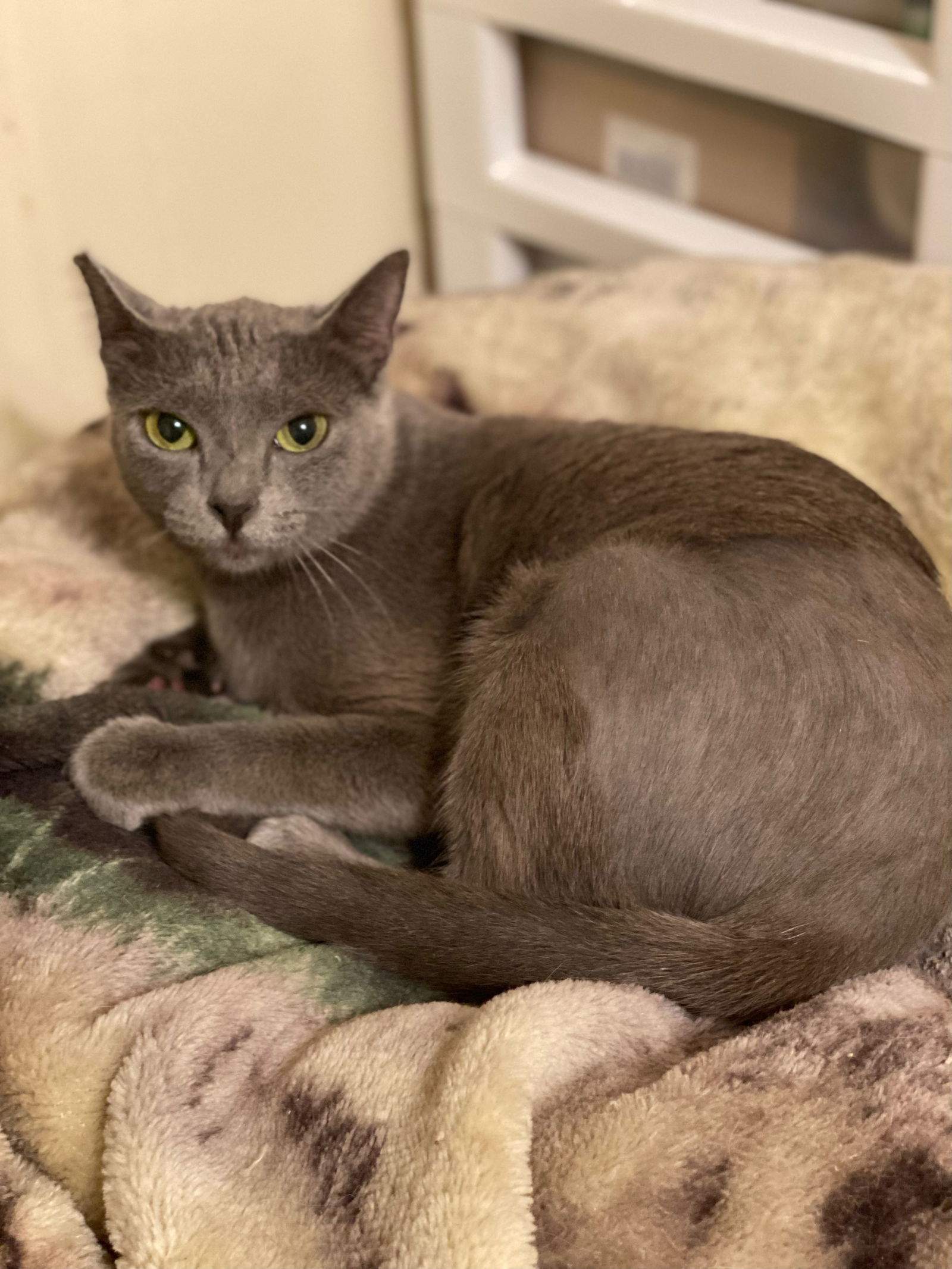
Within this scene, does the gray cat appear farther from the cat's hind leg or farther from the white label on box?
the white label on box

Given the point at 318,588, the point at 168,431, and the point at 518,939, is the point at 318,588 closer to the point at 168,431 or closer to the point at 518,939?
the point at 168,431

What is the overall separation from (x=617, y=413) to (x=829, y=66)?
1.81ft

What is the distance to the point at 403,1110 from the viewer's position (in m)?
1.05

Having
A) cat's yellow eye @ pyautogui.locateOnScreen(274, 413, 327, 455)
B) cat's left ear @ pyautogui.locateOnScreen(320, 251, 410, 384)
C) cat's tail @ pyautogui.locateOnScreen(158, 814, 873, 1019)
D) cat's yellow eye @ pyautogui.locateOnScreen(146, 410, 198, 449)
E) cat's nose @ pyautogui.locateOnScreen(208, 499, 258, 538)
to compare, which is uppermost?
cat's left ear @ pyautogui.locateOnScreen(320, 251, 410, 384)

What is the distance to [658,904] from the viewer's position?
44.8 inches

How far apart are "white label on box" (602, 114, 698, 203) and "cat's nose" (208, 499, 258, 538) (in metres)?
1.15

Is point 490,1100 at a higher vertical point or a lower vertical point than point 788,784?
lower

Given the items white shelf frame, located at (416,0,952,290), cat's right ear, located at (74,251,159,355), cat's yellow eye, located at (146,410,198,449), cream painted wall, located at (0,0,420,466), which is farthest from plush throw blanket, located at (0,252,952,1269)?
white shelf frame, located at (416,0,952,290)

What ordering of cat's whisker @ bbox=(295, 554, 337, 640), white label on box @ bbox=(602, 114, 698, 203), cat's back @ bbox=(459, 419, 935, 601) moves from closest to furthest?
cat's back @ bbox=(459, 419, 935, 601)
cat's whisker @ bbox=(295, 554, 337, 640)
white label on box @ bbox=(602, 114, 698, 203)

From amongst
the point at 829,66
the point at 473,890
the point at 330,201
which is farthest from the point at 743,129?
the point at 473,890

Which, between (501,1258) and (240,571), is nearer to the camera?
(501,1258)

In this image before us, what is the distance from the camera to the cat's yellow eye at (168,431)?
1.34 metres

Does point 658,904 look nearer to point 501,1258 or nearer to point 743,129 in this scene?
point 501,1258

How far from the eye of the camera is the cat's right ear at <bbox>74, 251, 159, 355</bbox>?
1.30m
